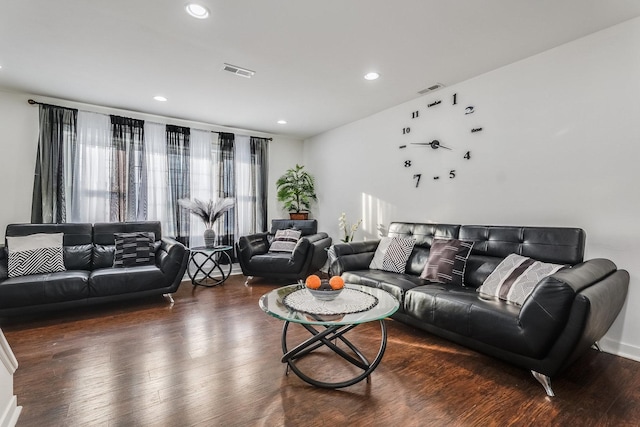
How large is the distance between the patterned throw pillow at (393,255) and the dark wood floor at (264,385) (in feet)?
2.26

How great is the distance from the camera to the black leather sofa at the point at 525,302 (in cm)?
174

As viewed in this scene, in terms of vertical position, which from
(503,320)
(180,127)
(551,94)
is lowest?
(503,320)

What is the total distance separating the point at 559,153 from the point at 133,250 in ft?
15.3

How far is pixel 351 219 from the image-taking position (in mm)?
4977

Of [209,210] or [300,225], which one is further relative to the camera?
[300,225]

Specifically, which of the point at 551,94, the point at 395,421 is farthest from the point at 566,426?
the point at 551,94

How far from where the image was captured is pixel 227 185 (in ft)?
17.0

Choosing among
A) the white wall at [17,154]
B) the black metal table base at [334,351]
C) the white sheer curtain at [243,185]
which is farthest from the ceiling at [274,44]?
the black metal table base at [334,351]

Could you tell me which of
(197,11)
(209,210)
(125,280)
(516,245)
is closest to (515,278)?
(516,245)

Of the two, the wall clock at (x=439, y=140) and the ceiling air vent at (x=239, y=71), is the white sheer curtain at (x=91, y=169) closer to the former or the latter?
the ceiling air vent at (x=239, y=71)

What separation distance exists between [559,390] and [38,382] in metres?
3.30

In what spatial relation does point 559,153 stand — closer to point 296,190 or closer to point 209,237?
point 296,190

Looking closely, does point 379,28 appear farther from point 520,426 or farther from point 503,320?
point 520,426

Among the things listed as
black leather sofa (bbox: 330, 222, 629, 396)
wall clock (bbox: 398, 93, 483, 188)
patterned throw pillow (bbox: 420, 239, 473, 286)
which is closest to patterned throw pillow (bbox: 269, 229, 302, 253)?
black leather sofa (bbox: 330, 222, 629, 396)
